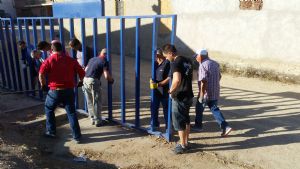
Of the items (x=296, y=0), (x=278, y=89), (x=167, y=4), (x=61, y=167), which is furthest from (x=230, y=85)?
(x=61, y=167)

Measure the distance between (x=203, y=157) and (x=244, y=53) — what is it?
24.2 ft

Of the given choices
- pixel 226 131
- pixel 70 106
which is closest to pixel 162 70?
pixel 226 131

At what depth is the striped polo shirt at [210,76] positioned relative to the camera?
5793 mm

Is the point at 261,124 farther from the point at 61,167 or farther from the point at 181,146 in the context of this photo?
the point at 61,167

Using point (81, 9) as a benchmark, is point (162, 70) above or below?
below

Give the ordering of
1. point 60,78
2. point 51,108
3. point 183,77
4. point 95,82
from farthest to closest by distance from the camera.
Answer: point 95,82 < point 51,108 < point 60,78 < point 183,77

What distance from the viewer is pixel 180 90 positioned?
511 centimetres

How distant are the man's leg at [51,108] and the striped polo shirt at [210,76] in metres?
2.71

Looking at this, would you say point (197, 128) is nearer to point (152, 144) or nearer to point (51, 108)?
point (152, 144)

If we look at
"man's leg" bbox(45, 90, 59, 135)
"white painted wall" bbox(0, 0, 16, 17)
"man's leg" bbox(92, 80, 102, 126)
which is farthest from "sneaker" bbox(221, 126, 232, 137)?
"white painted wall" bbox(0, 0, 16, 17)

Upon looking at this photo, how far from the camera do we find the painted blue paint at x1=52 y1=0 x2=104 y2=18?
6.44m

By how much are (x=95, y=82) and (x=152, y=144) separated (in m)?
1.68

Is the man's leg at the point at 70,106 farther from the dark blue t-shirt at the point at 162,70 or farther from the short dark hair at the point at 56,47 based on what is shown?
the dark blue t-shirt at the point at 162,70

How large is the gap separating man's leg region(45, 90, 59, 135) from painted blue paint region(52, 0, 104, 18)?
1847 millimetres
